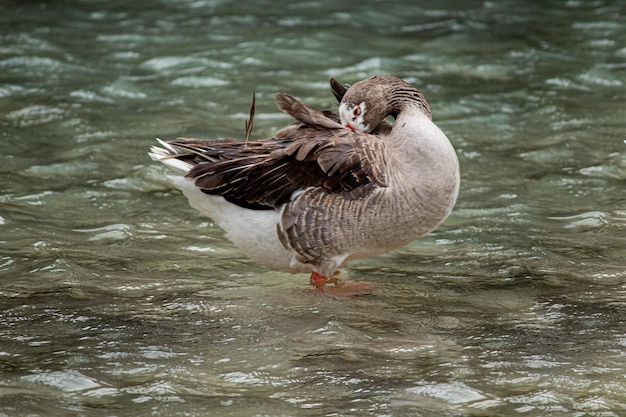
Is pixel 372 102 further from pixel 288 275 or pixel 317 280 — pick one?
pixel 288 275

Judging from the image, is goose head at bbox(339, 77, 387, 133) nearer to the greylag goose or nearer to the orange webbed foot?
the greylag goose

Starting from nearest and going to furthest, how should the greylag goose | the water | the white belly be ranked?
the water
the greylag goose
the white belly

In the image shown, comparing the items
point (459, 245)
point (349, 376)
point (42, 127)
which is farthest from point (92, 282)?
point (42, 127)

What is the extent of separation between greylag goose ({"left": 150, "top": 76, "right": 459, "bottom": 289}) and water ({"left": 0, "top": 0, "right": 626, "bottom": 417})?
0.47 meters

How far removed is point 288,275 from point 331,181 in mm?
1370

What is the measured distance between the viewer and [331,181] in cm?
681

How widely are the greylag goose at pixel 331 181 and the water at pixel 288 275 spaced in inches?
18.5

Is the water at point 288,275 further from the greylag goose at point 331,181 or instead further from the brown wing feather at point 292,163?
the brown wing feather at point 292,163

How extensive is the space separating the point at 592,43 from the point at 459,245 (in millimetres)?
7170

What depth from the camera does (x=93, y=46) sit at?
46.7 ft

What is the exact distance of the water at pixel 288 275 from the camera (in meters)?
5.59

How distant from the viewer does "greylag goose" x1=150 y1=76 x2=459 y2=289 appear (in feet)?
22.2

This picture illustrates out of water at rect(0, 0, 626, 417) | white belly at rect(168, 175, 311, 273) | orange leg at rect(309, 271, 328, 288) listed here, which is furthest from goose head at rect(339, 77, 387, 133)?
water at rect(0, 0, 626, 417)

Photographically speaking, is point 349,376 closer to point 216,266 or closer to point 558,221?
point 216,266
